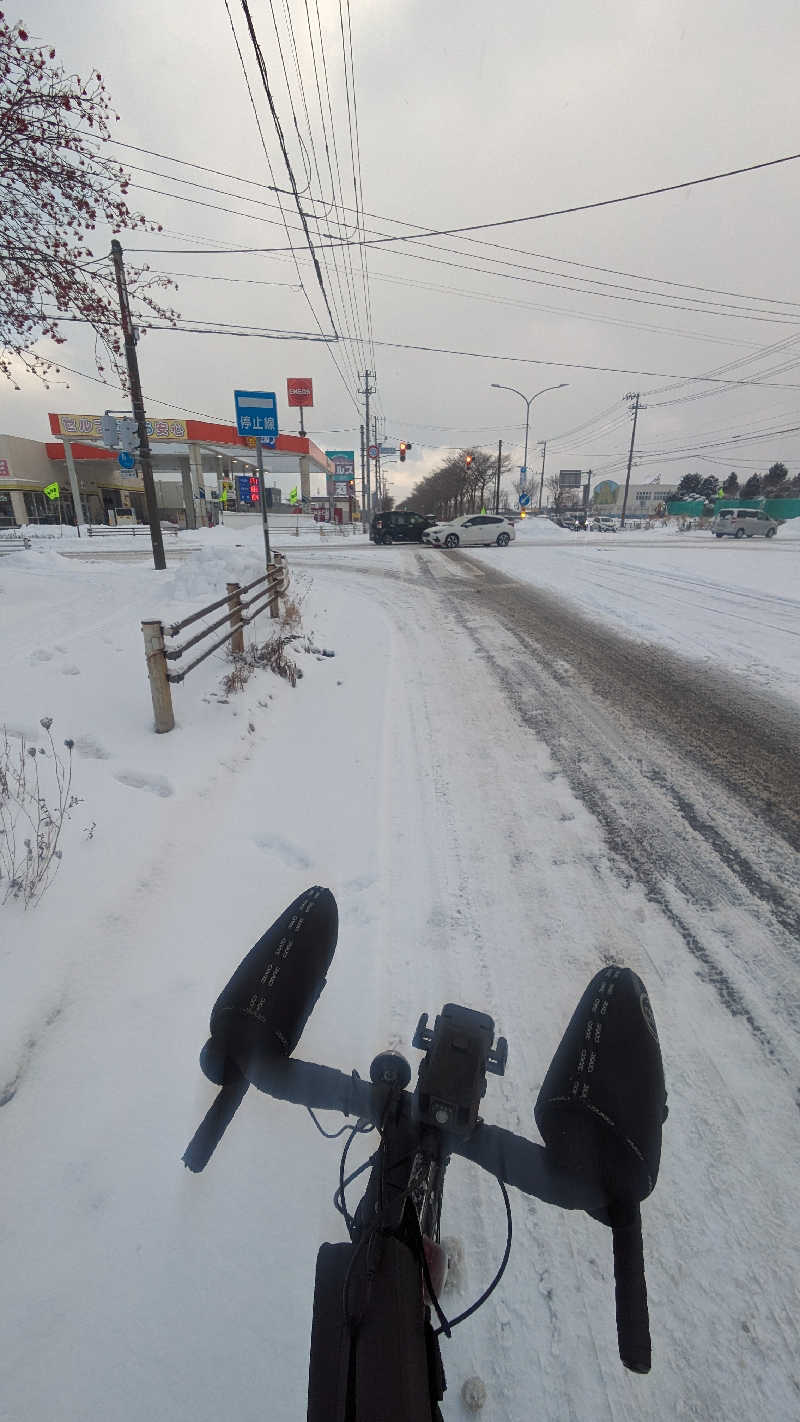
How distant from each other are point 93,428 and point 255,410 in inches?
1349

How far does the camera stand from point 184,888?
3244 millimetres

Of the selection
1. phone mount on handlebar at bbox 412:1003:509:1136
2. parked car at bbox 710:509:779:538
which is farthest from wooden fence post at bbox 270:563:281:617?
parked car at bbox 710:509:779:538

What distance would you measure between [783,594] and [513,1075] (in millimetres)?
12503

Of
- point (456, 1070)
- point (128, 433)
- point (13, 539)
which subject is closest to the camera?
point (456, 1070)

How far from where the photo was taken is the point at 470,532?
26438 millimetres

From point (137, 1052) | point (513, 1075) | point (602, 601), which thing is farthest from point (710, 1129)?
point (602, 601)

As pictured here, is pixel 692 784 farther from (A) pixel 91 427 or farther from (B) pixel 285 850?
(A) pixel 91 427

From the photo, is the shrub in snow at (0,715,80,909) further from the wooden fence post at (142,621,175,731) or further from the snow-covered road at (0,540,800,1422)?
the wooden fence post at (142,621,175,731)

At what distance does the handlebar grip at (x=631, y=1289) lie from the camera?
919mm

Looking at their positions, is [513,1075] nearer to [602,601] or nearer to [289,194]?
[602,601]

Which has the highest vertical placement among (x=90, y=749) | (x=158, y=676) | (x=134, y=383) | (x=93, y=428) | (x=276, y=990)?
(x=93, y=428)

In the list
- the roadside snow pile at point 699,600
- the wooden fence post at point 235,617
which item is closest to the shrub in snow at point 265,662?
the wooden fence post at point 235,617

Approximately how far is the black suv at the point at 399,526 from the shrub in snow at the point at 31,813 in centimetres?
2565

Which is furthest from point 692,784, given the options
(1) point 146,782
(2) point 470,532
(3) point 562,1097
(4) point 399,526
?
(4) point 399,526
